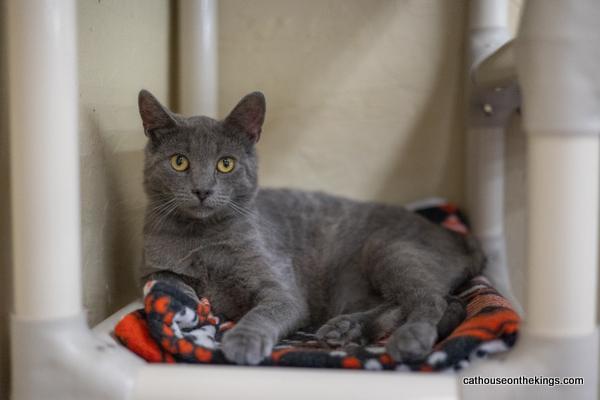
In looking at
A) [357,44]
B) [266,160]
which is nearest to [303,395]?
[266,160]

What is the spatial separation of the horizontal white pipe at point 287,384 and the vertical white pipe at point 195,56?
97cm

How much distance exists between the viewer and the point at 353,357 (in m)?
1.03

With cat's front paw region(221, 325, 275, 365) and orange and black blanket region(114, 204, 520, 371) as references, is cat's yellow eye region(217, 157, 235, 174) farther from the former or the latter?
cat's front paw region(221, 325, 275, 365)

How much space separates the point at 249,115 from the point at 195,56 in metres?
0.48

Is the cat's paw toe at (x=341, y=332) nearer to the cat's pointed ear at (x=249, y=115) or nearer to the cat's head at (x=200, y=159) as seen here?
the cat's head at (x=200, y=159)

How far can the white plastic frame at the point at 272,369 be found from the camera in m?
0.88

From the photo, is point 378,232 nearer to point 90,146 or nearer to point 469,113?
point 469,113

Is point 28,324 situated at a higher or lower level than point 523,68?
lower

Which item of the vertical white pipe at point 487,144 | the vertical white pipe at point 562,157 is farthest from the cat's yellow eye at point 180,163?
the vertical white pipe at point 487,144

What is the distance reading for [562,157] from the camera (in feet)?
2.89

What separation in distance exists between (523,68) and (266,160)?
1.10 m

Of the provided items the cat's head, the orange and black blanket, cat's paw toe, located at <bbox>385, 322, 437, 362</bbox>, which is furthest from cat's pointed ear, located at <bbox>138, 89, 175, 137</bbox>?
cat's paw toe, located at <bbox>385, 322, 437, 362</bbox>

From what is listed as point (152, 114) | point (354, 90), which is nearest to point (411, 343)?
point (152, 114)

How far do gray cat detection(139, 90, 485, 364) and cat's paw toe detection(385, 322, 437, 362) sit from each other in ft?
0.13
